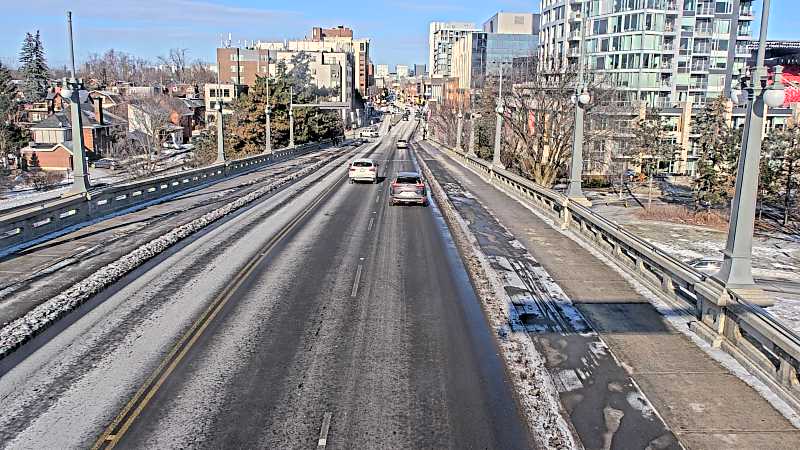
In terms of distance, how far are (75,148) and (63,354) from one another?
13.3 meters

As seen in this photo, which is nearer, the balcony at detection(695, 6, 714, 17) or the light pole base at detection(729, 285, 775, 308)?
the light pole base at detection(729, 285, 775, 308)

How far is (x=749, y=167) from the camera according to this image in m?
11.1

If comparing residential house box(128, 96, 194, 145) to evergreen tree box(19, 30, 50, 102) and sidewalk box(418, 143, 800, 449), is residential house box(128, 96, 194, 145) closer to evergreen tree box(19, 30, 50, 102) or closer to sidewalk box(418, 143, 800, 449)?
evergreen tree box(19, 30, 50, 102)

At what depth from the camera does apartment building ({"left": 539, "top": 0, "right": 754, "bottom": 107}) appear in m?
82.9

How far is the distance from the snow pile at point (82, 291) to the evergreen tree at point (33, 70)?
139 metres

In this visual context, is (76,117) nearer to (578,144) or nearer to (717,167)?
(578,144)

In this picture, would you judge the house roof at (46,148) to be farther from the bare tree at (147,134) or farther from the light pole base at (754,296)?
the light pole base at (754,296)

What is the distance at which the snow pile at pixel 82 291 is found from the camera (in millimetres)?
11438

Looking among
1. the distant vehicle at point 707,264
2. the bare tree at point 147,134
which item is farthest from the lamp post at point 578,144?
the bare tree at point 147,134

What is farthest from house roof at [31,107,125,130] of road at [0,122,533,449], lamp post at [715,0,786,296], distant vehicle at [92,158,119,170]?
lamp post at [715,0,786,296]

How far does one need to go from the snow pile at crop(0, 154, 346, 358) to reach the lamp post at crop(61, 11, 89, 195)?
3.98m

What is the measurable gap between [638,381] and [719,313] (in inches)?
109

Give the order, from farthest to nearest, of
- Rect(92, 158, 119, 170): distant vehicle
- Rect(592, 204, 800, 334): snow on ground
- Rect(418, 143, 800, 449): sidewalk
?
Rect(92, 158, 119, 170): distant vehicle → Rect(592, 204, 800, 334): snow on ground → Rect(418, 143, 800, 449): sidewalk

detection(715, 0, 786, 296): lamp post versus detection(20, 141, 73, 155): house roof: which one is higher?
detection(715, 0, 786, 296): lamp post
